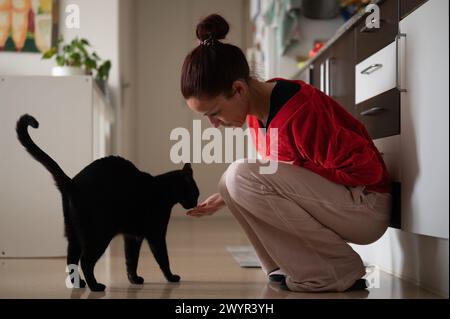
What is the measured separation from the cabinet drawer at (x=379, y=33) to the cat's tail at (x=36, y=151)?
1.10m

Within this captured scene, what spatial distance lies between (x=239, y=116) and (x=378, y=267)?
0.94 meters

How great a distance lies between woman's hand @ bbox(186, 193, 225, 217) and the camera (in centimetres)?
180

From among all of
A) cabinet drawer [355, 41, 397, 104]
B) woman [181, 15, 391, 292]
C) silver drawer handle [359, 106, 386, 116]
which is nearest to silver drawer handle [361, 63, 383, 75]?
cabinet drawer [355, 41, 397, 104]

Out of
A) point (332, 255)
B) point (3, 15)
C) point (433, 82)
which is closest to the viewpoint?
point (433, 82)

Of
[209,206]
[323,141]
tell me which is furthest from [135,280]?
[323,141]

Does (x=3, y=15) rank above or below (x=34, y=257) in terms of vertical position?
above

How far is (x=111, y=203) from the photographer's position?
A: 160cm

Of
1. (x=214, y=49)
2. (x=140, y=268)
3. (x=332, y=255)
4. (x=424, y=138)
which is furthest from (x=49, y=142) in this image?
(x=424, y=138)

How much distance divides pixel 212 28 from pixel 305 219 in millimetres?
590

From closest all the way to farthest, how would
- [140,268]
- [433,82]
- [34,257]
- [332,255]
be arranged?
1. [433,82]
2. [332,255]
3. [140,268]
4. [34,257]

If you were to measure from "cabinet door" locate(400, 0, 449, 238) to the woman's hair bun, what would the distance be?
1.78ft

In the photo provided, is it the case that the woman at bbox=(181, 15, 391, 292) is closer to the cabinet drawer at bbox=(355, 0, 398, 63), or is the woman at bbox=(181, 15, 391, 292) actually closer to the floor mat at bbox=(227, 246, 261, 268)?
the cabinet drawer at bbox=(355, 0, 398, 63)

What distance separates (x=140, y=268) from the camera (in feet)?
7.22

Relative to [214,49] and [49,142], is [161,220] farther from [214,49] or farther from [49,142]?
[49,142]
